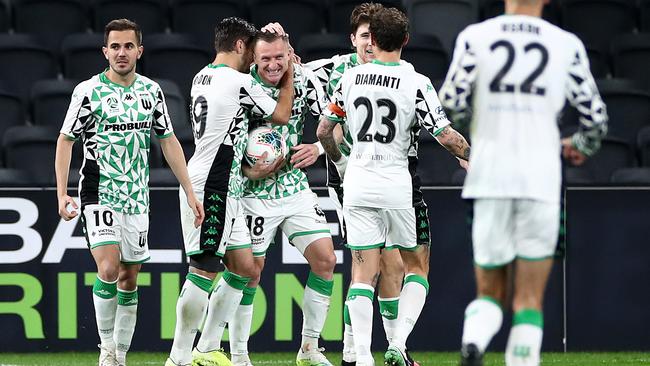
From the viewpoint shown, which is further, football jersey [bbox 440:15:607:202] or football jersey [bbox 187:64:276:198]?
football jersey [bbox 187:64:276:198]

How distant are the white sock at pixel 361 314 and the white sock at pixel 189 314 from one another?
0.89 metres

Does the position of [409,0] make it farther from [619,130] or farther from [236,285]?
[236,285]

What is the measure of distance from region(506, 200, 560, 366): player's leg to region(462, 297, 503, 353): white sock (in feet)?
0.30

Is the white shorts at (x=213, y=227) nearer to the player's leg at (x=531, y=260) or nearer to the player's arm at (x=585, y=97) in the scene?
the player's leg at (x=531, y=260)

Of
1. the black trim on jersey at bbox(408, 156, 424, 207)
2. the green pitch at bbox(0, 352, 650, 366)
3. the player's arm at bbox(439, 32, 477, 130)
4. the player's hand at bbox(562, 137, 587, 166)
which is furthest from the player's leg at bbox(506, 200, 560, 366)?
the green pitch at bbox(0, 352, 650, 366)

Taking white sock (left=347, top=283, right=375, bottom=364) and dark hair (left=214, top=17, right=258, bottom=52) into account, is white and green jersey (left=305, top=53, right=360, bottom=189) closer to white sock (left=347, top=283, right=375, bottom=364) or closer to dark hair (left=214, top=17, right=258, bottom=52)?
dark hair (left=214, top=17, right=258, bottom=52)

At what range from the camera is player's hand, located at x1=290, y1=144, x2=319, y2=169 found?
835 centimetres

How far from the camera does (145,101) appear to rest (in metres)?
8.12

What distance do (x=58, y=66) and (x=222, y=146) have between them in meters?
5.91

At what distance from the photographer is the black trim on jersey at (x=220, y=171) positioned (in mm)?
7969

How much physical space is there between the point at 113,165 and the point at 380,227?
5.49 ft

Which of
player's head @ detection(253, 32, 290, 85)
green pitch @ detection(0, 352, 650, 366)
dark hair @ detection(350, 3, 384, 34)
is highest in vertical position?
dark hair @ detection(350, 3, 384, 34)

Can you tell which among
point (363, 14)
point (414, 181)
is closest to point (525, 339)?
point (414, 181)

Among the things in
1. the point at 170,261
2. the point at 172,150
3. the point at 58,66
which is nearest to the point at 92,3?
the point at 58,66
